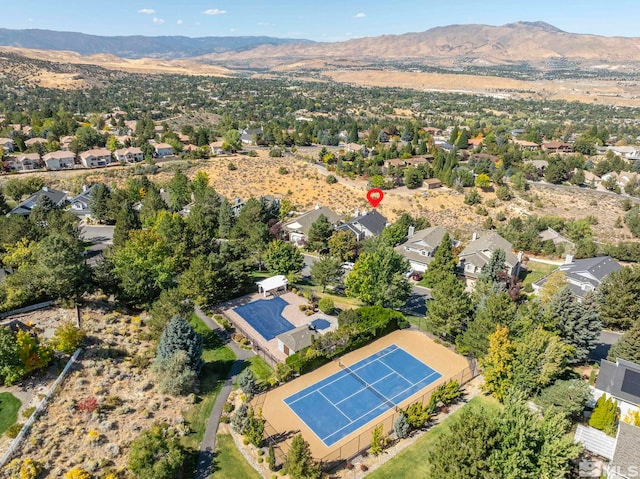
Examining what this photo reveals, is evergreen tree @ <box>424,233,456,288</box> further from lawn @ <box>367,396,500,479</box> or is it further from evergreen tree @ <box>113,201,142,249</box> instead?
evergreen tree @ <box>113,201,142,249</box>

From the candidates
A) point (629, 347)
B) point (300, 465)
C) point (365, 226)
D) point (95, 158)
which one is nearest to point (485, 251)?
point (365, 226)

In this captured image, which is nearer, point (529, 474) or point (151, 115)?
point (529, 474)

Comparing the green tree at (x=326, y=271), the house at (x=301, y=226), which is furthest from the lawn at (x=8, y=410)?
the house at (x=301, y=226)

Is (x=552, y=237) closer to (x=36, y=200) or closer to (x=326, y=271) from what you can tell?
(x=326, y=271)

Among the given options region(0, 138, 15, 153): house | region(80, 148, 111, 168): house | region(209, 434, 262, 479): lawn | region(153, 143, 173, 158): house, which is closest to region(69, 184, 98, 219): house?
region(80, 148, 111, 168): house

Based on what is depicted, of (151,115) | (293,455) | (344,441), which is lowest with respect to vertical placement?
(344,441)

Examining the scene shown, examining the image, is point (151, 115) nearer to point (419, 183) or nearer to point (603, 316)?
point (419, 183)

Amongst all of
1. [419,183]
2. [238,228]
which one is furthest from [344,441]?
[419,183]
